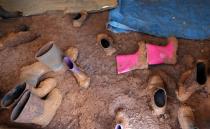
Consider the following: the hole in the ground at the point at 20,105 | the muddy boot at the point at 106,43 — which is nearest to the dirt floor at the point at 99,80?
the muddy boot at the point at 106,43

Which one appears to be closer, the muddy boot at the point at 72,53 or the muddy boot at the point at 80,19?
the muddy boot at the point at 72,53

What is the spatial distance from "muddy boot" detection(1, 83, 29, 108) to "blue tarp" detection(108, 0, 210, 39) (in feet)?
2.00

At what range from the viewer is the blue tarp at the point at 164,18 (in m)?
1.63

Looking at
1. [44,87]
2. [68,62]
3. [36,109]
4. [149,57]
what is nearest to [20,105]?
[36,109]

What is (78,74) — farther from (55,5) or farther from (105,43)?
(55,5)

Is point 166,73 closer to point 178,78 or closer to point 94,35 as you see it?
point 178,78

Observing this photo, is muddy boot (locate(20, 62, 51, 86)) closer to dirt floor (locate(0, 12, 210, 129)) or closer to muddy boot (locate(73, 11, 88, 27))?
dirt floor (locate(0, 12, 210, 129))

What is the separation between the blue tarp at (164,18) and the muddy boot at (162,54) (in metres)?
0.12

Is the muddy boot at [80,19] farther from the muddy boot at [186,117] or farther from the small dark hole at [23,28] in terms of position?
the muddy boot at [186,117]

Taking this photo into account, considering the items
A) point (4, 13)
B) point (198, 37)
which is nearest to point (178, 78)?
point (198, 37)

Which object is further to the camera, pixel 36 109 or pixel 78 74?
pixel 78 74

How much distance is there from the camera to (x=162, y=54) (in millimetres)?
1532

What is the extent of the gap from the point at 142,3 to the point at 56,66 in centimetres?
66

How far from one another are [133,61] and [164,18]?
344 millimetres
